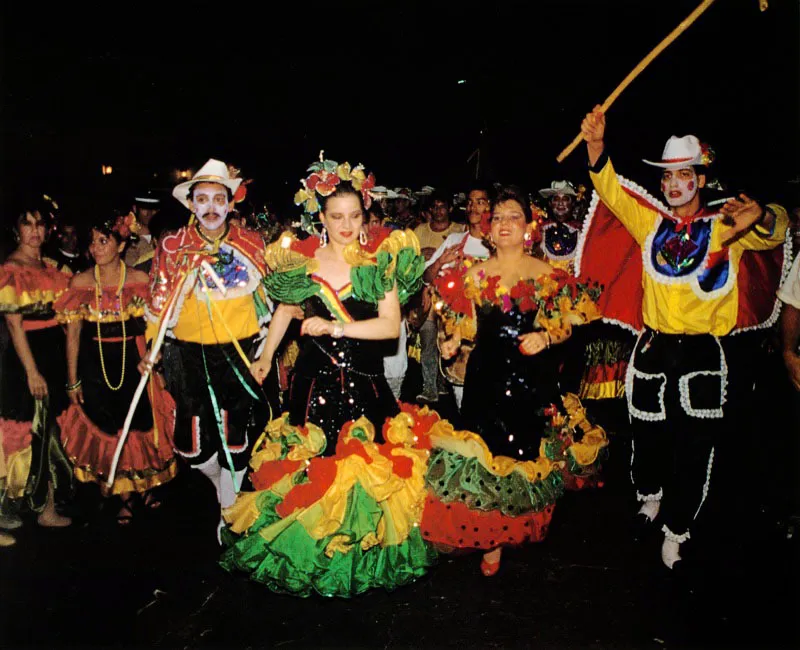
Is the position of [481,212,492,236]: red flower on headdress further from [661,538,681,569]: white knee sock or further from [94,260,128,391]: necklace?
[94,260,128,391]: necklace

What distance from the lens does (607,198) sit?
4.29m

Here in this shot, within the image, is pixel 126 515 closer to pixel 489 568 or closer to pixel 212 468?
pixel 212 468

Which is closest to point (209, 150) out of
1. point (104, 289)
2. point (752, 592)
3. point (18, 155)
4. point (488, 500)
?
point (18, 155)

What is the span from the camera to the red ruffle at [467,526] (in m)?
3.51

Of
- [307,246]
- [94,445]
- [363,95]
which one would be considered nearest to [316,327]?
[307,246]

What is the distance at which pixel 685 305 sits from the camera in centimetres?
400

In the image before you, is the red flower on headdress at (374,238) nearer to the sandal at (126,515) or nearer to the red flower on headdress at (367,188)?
the red flower on headdress at (367,188)

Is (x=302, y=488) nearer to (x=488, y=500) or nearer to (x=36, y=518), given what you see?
(x=488, y=500)

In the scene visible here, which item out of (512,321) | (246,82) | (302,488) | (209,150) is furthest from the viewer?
(209,150)

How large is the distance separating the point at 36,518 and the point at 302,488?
2492 millimetres

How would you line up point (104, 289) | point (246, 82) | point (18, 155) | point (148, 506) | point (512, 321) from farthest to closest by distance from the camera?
point (246, 82), point (18, 155), point (148, 506), point (104, 289), point (512, 321)

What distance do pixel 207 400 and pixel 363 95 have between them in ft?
22.2

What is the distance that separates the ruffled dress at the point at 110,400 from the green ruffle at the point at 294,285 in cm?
156

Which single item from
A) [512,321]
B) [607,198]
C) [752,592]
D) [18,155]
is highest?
[18,155]
